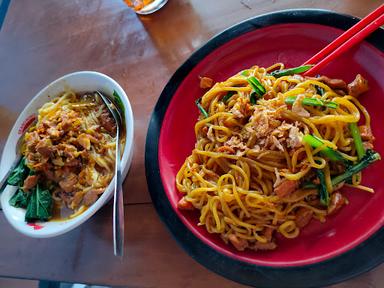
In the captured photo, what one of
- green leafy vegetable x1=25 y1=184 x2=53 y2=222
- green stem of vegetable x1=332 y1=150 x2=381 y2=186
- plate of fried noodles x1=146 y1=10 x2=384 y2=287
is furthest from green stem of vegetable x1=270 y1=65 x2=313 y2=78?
green leafy vegetable x1=25 y1=184 x2=53 y2=222

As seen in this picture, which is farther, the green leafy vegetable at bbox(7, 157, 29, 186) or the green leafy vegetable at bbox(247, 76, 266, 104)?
the green leafy vegetable at bbox(7, 157, 29, 186)

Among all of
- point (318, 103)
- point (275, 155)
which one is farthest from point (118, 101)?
point (318, 103)

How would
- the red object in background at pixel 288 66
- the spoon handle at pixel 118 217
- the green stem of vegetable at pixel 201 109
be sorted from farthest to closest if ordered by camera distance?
the green stem of vegetable at pixel 201 109 < the spoon handle at pixel 118 217 < the red object in background at pixel 288 66

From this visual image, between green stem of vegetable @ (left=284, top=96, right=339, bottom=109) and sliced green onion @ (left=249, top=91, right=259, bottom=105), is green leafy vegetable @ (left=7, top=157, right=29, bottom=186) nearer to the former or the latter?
sliced green onion @ (left=249, top=91, right=259, bottom=105)

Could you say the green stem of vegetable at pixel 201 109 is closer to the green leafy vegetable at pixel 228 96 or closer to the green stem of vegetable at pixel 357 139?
the green leafy vegetable at pixel 228 96

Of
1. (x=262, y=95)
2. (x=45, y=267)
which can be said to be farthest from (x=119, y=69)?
(x=45, y=267)

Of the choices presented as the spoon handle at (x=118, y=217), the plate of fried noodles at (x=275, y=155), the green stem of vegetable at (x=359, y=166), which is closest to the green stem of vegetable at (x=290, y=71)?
the plate of fried noodles at (x=275, y=155)
